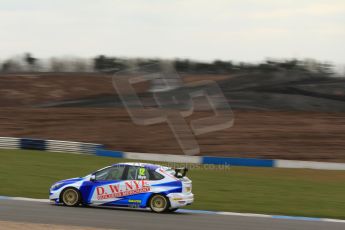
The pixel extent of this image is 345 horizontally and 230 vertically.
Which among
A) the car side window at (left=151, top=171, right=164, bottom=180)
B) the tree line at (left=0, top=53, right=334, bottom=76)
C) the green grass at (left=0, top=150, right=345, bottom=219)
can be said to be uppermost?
the tree line at (left=0, top=53, right=334, bottom=76)

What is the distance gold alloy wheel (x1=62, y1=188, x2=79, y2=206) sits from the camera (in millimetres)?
13555

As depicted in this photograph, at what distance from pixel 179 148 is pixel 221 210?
604 inches

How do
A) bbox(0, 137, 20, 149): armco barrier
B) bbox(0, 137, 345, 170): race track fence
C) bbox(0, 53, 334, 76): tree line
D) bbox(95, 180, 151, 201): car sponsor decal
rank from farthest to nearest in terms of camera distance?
bbox(0, 53, 334, 76): tree line
bbox(0, 137, 20, 149): armco barrier
bbox(0, 137, 345, 170): race track fence
bbox(95, 180, 151, 201): car sponsor decal

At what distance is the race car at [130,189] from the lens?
13.3 meters

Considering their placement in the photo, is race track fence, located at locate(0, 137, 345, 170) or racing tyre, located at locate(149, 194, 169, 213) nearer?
racing tyre, located at locate(149, 194, 169, 213)

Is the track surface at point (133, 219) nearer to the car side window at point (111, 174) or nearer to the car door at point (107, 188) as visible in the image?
the car door at point (107, 188)

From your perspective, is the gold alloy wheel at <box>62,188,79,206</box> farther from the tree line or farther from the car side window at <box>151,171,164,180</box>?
the tree line

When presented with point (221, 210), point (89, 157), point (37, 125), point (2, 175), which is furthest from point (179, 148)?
point (221, 210)

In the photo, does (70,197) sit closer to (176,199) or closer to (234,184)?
(176,199)

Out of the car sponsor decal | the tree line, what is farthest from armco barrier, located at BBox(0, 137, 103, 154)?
the tree line

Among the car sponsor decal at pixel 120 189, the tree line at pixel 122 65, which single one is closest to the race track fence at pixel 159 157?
the car sponsor decal at pixel 120 189

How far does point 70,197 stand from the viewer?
13.6 metres

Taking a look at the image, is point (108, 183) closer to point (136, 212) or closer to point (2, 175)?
point (136, 212)

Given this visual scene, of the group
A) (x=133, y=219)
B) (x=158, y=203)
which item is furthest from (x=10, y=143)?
(x=133, y=219)
